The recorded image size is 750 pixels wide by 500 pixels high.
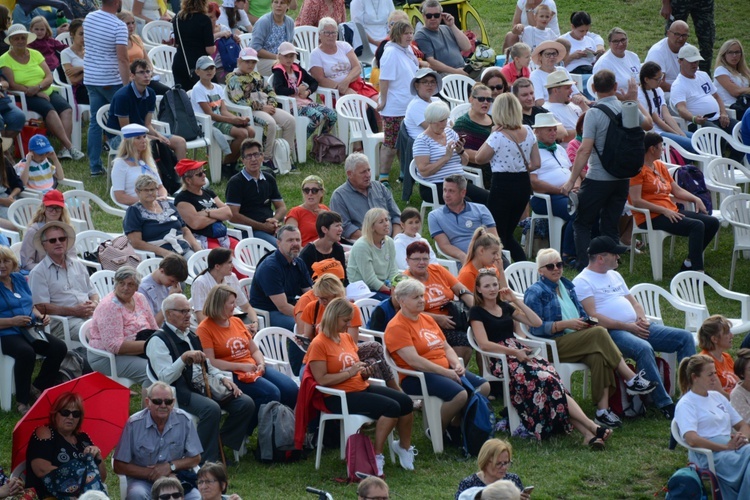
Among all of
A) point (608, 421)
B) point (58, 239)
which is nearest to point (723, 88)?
point (608, 421)

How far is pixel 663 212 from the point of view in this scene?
1171cm

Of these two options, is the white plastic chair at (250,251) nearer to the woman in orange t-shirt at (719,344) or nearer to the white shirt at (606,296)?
the white shirt at (606,296)

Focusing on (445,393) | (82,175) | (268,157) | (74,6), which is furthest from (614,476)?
(74,6)

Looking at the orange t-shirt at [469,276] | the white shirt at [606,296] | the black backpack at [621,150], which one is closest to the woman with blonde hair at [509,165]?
the black backpack at [621,150]

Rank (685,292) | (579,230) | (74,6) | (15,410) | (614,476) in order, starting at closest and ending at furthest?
(614,476) → (15,410) → (685,292) → (579,230) → (74,6)

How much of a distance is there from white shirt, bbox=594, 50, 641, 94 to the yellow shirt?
19.0 ft

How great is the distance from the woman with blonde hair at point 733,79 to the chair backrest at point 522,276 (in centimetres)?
511

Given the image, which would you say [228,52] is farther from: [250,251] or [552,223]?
[552,223]

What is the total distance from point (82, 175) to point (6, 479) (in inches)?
241

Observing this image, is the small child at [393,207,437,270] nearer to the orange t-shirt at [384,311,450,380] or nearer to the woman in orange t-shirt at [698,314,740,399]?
the orange t-shirt at [384,311,450,380]

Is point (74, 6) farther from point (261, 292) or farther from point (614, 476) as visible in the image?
point (614, 476)

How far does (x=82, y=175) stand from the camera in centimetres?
1325

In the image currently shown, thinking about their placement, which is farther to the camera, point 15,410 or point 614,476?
point 15,410

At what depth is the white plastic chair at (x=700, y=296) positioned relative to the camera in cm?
1027
